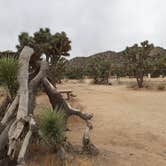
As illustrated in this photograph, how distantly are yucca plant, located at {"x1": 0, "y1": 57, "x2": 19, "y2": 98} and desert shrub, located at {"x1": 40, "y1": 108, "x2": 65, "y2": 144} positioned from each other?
3.79 ft

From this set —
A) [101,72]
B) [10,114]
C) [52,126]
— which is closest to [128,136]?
[52,126]

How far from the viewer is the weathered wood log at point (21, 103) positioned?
6066mm

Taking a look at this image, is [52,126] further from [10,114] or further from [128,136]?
[128,136]

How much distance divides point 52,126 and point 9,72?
1568 mm

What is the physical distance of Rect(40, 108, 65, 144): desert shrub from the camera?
A: 6.61 meters

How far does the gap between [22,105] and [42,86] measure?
6.43 feet

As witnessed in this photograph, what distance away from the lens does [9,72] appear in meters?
7.04

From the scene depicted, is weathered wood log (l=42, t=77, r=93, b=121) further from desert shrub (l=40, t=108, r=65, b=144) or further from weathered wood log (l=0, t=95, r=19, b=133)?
desert shrub (l=40, t=108, r=65, b=144)

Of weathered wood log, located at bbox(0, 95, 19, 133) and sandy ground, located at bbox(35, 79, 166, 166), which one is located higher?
weathered wood log, located at bbox(0, 95, 19, 133)

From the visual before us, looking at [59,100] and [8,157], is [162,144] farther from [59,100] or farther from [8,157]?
[8,157]

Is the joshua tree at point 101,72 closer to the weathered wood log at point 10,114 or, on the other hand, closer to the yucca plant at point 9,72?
the yucca plant at point 9,72

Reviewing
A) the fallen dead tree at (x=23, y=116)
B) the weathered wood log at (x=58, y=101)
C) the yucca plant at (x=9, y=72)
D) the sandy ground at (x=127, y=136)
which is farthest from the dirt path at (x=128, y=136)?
the yucca plant at (x=9, y=72)

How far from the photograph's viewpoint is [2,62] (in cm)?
695

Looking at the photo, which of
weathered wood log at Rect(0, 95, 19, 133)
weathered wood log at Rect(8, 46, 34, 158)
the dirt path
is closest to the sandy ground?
the dirt path
